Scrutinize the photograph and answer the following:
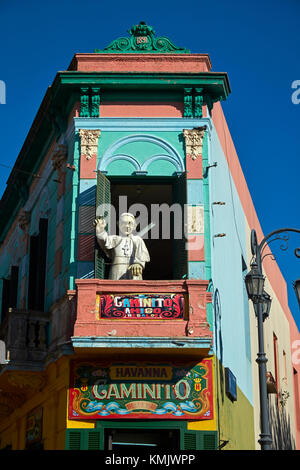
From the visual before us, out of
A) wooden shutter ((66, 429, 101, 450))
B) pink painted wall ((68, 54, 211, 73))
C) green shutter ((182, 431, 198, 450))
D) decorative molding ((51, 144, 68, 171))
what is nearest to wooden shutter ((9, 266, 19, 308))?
decorative molding ((51, 144, 68, 171))

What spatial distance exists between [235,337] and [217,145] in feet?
15.0

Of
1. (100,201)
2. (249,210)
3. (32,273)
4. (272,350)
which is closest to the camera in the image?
(100,201)

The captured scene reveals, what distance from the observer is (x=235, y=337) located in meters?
19.3

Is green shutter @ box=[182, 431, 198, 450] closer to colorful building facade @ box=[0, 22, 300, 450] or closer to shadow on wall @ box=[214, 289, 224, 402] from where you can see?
colorful building facade @ box=[0, 22, 300, 450]

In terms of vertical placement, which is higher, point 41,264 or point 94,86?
point 94,86

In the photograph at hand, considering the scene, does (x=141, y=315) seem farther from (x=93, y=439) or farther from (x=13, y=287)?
(x=13, y=287)

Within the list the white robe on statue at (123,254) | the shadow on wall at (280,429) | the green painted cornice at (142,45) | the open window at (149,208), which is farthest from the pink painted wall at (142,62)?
the shadow on wall at (280,429)

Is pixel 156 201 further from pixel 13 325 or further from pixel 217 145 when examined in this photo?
pixel 13 325

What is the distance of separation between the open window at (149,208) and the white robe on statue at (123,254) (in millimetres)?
209

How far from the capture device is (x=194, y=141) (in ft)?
56.4

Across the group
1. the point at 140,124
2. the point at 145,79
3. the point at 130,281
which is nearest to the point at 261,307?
the point at 130,281

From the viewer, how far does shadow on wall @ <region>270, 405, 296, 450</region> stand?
85.4 feet

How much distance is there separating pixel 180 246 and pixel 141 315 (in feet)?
6.19
